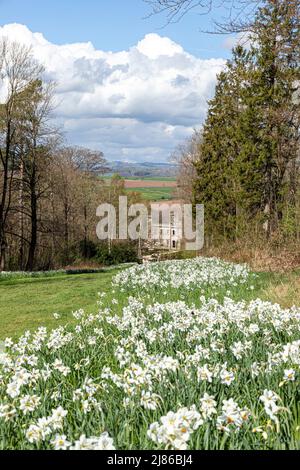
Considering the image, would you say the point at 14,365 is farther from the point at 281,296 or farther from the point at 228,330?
the point at 281,296

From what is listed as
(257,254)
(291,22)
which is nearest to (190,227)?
(257,254)

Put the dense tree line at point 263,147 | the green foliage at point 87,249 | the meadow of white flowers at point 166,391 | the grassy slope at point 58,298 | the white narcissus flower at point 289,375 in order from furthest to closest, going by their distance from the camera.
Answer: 1. the green foliage at point 87,249
2. the dense tree line at point 263,147
3. the grassy slope at point 58,298
4. the white narcissus flower at point 289,375
5. the meadow of white flowers at point 166,391

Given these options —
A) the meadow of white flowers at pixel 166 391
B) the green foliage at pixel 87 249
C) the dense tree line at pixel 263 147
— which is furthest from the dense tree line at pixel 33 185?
the meadow of white flowers at pixel 166 391

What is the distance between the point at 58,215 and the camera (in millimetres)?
36781

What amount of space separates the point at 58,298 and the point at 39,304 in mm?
721

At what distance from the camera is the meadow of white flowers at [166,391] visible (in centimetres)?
259

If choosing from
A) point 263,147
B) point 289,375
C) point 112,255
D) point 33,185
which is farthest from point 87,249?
point 289,375

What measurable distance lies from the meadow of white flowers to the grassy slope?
295 cm

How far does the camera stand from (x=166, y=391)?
3.25 m

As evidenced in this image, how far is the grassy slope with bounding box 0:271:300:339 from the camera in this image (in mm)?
8367

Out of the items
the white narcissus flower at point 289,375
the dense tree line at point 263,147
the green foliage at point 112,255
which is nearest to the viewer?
the white narcissus flower at point 289,375

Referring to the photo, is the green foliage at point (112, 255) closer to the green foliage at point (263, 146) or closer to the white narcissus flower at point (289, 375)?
the green foliage at point (263, 146)

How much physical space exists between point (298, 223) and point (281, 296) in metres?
7.67

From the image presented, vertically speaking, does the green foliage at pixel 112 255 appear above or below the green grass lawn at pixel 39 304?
below
